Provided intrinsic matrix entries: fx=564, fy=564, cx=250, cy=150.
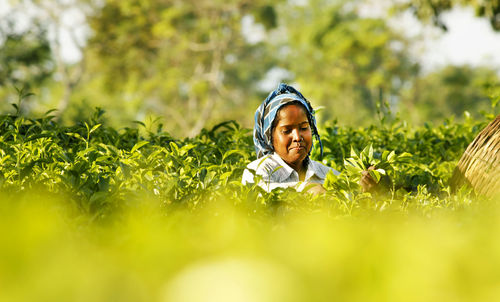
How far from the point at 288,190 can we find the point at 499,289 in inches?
62.9

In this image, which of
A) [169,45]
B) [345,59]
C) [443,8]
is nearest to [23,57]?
[169,45]

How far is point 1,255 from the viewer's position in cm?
87

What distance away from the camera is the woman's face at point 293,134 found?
3.60 m

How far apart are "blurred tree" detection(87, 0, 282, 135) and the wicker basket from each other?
29.6 m

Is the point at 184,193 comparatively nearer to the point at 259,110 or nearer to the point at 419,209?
the point at 419,209

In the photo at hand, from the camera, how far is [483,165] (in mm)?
3234

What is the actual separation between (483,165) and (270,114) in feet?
4.39

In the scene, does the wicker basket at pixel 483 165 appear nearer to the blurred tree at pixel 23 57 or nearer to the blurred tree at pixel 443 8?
the blurred tree at pixel 443 8

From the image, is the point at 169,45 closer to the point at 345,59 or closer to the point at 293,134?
the point at 345,59

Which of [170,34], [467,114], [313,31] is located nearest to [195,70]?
[170,34]

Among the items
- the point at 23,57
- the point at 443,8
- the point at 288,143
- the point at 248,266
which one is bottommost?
the point at 248,266

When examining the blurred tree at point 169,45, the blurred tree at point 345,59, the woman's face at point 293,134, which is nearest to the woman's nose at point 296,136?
the woman's face at point 293,134

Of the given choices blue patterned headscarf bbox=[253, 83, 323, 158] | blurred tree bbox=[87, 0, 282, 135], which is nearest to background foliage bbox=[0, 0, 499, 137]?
blurred tree bbox=[87, 0, 282, 135]

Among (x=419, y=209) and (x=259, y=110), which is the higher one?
(x=259, y=110)
